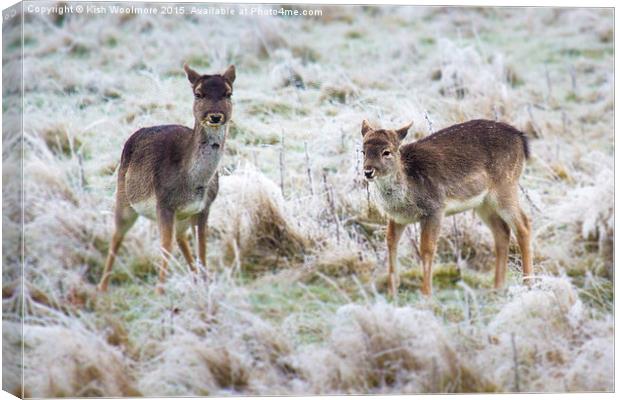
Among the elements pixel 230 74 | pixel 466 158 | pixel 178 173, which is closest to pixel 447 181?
pixel 466 158

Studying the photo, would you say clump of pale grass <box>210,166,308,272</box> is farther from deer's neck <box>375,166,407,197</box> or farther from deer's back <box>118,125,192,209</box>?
deer's neck <box>375,166,407,197</box>

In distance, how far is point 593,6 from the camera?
1207 centimetres

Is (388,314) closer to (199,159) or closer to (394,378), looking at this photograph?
(394,378)

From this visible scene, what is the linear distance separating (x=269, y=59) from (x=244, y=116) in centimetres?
58

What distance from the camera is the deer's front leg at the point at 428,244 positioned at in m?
11.4

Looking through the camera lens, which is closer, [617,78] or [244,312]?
[244,312]

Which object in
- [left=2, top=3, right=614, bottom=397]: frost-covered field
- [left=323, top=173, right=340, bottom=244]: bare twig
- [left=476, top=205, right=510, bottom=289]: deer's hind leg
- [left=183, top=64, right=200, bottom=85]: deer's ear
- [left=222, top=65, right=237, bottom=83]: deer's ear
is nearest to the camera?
[left=2, top=3, right=614, bottom=397]: frost-covered field

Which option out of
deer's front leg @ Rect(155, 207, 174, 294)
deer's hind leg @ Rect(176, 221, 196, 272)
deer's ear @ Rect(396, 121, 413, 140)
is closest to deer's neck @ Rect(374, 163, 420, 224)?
deer's ear @ Rect(396, 121, 413, 140)

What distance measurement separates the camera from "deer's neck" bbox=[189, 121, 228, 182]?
1112 cm

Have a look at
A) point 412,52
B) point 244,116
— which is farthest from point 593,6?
point 244,116

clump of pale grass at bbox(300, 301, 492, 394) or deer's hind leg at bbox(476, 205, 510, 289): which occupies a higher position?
deer's hind leg at bbox(476, 205, 510, 289)

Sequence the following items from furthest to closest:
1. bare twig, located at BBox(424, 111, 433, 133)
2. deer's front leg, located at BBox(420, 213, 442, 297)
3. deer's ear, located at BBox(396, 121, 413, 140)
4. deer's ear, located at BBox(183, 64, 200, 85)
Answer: bare twig, located at BBox(424, 111, 433, 133) < deer's front leg, located at BBox(420, 213, 442, 297) < deer's ear, located at BBox(396, 121, 413, 140) < deer's ear, located at BBox(183, 64, 200, 85)

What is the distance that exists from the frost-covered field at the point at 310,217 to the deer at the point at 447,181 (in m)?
0.21

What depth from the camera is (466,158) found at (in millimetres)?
11703
